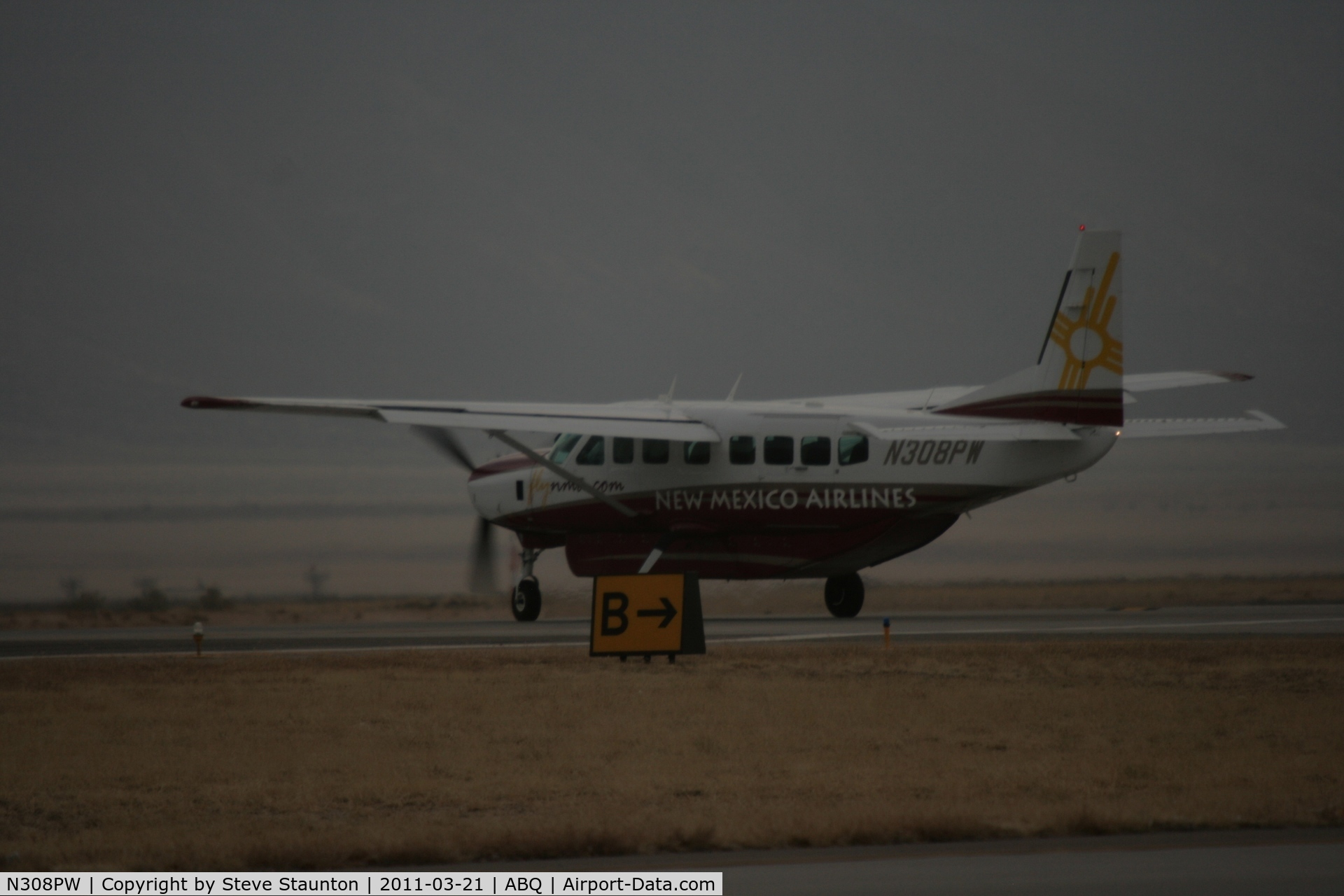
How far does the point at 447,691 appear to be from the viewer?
18.7 metres

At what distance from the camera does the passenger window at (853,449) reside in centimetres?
2858

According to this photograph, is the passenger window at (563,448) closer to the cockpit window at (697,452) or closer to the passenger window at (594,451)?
the passenger window at (594,451)

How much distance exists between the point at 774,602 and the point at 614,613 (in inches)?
508

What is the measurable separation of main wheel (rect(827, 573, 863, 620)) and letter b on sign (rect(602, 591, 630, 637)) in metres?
11.2

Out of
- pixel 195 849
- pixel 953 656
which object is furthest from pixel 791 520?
pixel 195 849

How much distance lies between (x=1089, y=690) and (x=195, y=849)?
11165mm

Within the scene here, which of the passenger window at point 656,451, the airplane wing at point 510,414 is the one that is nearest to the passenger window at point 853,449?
the airplane wing at point 510,414

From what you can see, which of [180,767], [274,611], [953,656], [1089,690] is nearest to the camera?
[180,767]

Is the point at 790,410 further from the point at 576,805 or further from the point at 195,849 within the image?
the point at 195,849

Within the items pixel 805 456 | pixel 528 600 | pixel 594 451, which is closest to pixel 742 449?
pixel 805 456

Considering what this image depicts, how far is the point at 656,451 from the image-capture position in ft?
103

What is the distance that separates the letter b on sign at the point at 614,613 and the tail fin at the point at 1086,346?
30.8 ft

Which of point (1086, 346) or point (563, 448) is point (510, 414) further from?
point (1086, 346)

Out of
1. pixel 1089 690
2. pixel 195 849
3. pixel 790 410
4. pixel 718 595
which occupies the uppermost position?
pixel 790 410
